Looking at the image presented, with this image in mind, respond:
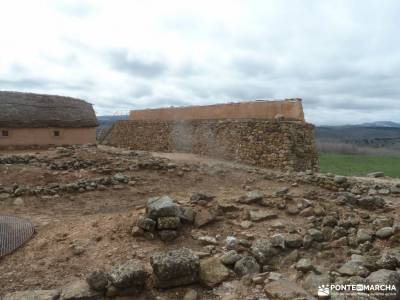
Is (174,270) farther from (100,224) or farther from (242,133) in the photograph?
(242,133)

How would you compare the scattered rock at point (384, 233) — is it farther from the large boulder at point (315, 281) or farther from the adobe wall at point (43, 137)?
the adobe wall at point (43, 137)

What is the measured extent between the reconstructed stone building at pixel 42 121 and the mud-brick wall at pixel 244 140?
150 inches

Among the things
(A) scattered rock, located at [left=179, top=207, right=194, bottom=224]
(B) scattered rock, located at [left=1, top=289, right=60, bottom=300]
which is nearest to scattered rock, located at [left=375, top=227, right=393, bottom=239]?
(A) scattered rock, located at [left=179, top=207, right=194, bottom=224]

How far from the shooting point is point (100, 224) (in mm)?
6340

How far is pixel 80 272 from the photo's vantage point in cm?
490

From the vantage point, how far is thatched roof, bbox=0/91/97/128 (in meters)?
17.1

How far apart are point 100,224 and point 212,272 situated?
8.41 ft

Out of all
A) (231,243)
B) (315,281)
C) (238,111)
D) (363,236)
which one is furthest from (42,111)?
(315,281)

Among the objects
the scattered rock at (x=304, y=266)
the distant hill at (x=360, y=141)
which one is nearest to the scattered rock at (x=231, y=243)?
the scattered rock at (x=304, y=266)

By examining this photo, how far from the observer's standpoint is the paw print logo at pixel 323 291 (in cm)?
405

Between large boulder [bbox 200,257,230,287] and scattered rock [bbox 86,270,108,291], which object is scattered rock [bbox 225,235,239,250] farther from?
scattered rock [bbox 86,270,108,291]

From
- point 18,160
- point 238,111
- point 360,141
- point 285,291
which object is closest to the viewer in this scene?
point 285,291

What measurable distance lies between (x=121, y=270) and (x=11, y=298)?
125 centimetres

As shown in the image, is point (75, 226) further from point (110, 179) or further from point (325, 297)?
point (325, 297)
